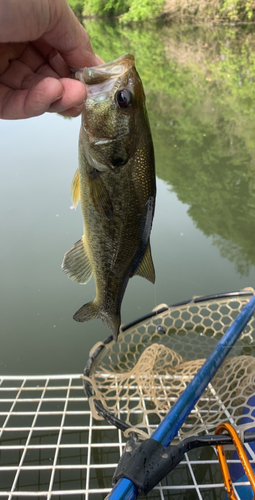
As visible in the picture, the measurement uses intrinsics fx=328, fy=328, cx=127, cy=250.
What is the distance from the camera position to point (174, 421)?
1.64 m

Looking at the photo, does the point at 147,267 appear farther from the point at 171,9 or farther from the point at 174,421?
the point at 171,9

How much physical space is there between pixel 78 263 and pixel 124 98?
803mm

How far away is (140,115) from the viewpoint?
1.35 metres

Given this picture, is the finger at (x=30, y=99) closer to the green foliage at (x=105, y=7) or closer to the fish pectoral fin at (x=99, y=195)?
the fish pectoral fin at (x=99, y=195)

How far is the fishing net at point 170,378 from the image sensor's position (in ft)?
7.10

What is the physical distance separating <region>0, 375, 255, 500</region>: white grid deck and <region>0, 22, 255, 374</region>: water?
0.44 metres

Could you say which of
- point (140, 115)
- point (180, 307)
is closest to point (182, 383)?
point (180, 307)

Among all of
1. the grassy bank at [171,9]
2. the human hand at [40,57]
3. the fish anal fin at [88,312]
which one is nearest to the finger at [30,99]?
the human hand at [40,57]

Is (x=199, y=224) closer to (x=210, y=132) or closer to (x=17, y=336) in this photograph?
(x=17, y=336)

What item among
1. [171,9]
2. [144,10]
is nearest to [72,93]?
[171,9]

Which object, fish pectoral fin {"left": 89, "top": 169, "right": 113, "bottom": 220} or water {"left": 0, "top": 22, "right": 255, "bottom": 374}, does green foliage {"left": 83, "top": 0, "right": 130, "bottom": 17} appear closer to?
water {"left": 0, "top": 22, "right": 255, "bottom": 374}

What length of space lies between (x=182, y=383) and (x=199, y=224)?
2480mm

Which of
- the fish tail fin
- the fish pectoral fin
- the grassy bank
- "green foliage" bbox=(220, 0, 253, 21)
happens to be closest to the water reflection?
the fish tail fin

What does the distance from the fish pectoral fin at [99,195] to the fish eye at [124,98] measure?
0.95 feet
